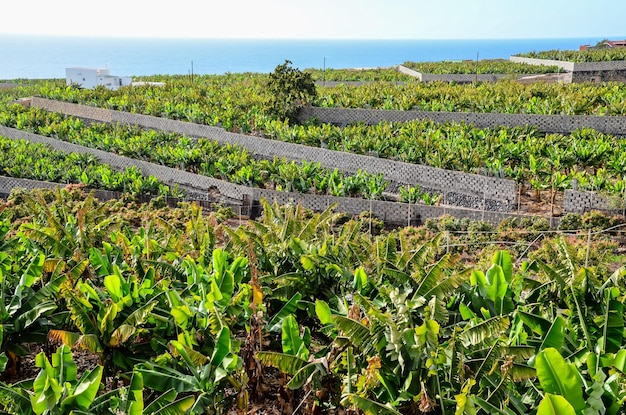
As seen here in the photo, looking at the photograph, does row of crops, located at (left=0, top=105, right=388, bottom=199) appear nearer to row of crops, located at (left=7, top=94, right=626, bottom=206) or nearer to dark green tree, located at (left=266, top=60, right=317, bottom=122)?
row of crops, located at (left=7, top=94, right=626, bottom=206)

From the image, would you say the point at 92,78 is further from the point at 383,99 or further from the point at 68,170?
the point at 383,99

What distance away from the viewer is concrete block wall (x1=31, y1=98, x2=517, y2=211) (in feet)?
56.1

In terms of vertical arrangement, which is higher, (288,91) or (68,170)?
(288,91)

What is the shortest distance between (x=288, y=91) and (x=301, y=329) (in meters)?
19.0

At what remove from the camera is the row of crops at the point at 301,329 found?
4844 millimetres

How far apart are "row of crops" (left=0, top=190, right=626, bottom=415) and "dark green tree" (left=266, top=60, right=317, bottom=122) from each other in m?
17.7

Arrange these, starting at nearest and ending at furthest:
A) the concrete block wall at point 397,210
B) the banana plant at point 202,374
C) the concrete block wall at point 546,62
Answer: the banana plant at point 202,374
the concrete block wall at point 397,210
the concrete block wall at point 546,62

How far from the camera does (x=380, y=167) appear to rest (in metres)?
20.0

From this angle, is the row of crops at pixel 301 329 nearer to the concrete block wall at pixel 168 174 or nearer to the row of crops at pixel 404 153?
the row of crops at pixel 404 153

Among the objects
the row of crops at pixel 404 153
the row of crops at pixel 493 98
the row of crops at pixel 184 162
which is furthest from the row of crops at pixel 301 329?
the row of crops at pixel 493 98

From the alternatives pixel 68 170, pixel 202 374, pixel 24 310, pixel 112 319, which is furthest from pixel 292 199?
pixel 202 374

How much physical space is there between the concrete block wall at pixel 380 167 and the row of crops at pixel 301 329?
8.82 metres

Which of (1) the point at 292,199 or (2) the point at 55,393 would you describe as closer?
(2) the point at 55,393

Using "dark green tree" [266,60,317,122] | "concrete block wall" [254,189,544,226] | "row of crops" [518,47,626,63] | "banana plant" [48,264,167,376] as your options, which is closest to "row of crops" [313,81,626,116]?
"dark green tree" [266,60,317,122]
